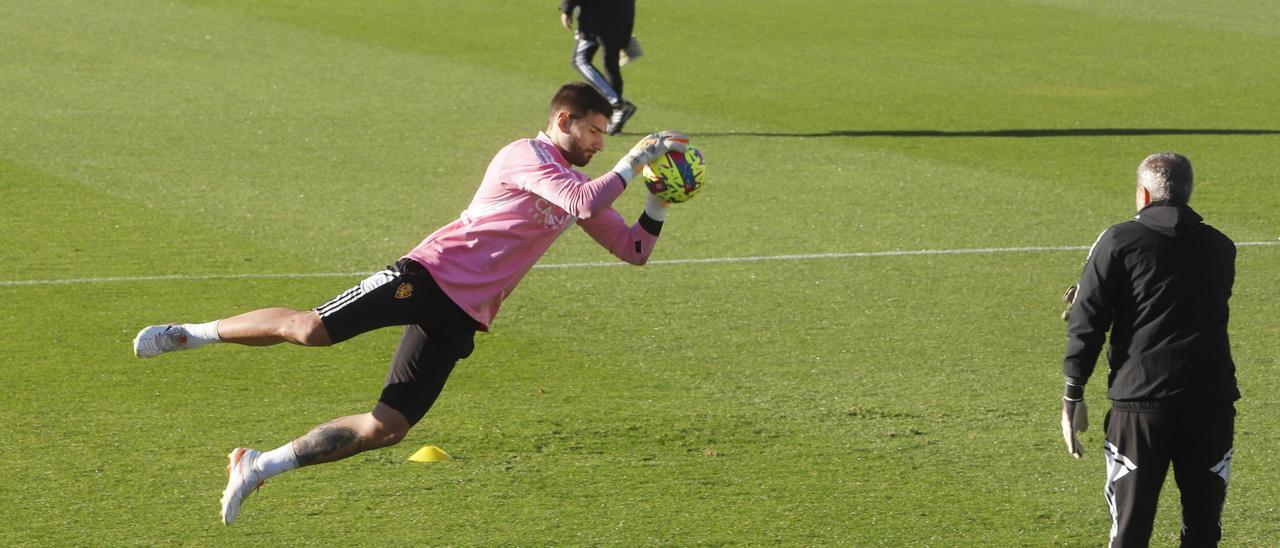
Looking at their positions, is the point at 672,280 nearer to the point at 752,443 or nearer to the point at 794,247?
the point at 794,247

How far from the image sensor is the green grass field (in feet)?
28.4

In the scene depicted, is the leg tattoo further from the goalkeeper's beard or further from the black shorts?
the goalkeeper's beard

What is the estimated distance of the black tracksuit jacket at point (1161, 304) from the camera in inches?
264

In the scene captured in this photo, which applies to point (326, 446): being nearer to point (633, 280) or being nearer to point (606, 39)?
point (633, 280)

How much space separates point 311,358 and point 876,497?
399 centimetres

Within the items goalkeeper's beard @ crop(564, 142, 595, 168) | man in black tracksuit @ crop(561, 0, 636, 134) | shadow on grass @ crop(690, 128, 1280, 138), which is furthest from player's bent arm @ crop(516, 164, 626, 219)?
shadow on grass @ crop(690, 128, 1280, 138)

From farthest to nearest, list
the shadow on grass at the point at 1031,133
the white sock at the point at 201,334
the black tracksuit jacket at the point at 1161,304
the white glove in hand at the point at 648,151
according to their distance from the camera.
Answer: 1. the shadow on grass at the point at 1031,133
2. the white sock at the point at 201,334
3. the white glove in hand at the point at 648,151
4. the black tracksuit jacket at the point at 1161,304

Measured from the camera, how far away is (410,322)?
8.04 meters

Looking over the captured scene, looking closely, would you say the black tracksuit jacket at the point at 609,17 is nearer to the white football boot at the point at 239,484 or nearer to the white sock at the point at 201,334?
the white sock at the point at 201,334

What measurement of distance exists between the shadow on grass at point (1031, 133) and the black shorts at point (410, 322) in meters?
11.6

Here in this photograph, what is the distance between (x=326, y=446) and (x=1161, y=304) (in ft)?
12.1

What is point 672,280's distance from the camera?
13.1 metres

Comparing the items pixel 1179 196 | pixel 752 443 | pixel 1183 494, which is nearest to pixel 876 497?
pixel 752 443

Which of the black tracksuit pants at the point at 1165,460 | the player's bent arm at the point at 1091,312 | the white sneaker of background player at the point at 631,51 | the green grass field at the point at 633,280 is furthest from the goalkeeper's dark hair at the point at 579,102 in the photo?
the white sneaker of background player at the point at 631,51
